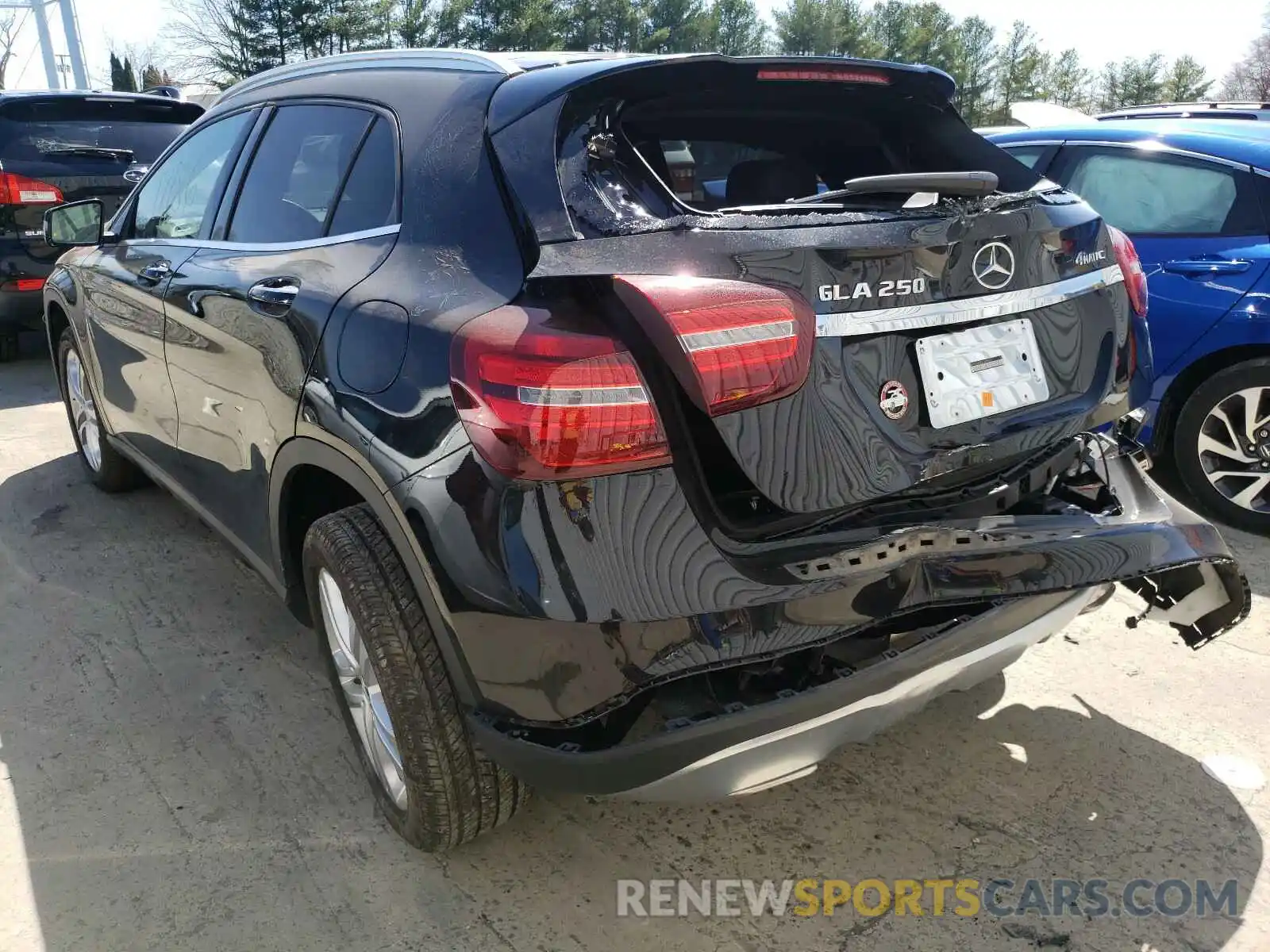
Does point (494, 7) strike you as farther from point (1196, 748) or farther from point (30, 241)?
point (1196, 748)

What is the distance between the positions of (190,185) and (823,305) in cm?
252

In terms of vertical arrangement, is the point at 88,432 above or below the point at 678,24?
below

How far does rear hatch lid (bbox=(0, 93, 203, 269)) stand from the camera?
686 centimetres

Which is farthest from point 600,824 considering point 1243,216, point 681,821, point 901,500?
point 1243,216

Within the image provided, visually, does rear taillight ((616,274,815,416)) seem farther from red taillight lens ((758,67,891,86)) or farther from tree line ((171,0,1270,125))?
tree line ((171,0,1270,125))

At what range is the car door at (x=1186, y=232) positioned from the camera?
3.97m

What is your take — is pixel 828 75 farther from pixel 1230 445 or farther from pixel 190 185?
pixel 1230 445

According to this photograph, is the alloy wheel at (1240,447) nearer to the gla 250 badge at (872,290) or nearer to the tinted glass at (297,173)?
the gla 250 badge at (872,290)

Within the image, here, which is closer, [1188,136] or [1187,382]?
[1187,382]

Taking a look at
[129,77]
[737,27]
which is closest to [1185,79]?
[737,27]

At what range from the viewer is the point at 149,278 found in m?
3.35

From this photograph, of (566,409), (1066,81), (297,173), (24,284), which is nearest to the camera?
(566,409)

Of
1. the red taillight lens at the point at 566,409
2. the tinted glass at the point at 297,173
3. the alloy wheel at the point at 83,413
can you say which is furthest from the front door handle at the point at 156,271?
the red taillight lens at the point at 566,409

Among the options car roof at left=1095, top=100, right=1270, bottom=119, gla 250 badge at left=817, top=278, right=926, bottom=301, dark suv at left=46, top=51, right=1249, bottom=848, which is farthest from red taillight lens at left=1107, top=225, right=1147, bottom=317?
car roof at left=1095, top=100, right=1270, bottom=119
